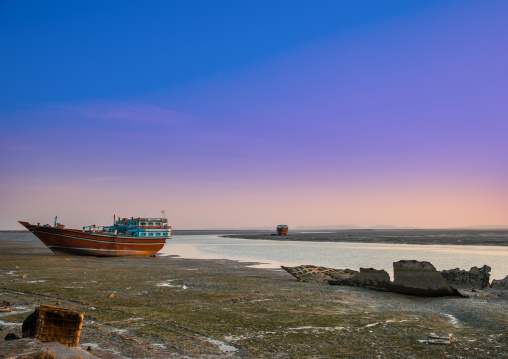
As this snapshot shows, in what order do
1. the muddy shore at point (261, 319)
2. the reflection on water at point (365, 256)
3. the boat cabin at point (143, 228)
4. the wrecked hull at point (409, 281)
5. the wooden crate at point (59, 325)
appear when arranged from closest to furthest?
the wooden crate at point (59, 325)
the muddy shore at point (261, 319)
the wrecked hull at point (409, 281)
the reflection on water at point (365, 256)
the boat cabin at point (143, 228)

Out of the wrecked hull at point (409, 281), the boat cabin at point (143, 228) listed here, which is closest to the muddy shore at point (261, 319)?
the wrecked hull at point (409, 281)

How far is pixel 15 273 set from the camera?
2155cm

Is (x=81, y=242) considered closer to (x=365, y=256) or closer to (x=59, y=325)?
(x=365, y=256)

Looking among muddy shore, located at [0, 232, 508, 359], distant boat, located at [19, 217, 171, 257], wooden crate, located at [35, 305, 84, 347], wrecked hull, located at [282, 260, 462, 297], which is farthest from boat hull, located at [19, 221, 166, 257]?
wooden crate, located at [35, 305, 84, 347]

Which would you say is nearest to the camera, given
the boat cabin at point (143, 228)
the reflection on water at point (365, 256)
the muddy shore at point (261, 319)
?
the muddy shore at point (261, 319)

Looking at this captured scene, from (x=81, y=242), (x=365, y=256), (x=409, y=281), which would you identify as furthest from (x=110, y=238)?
(x=409, y=281)

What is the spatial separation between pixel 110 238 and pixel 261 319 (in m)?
35.0

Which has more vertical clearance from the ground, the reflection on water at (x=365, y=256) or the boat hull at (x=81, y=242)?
the boat hull at (x=81, y=242)

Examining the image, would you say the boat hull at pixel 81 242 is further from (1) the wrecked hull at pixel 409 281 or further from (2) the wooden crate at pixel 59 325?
(2) the wooden crate at pixel 59 325

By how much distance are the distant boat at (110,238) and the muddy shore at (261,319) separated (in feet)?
75.0

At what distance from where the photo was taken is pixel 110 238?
1662 inches

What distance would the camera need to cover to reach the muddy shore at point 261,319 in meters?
8.62

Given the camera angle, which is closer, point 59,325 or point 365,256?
point 59,325

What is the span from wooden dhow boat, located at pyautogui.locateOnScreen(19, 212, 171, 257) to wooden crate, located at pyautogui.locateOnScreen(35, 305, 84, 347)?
3583 centimetres
